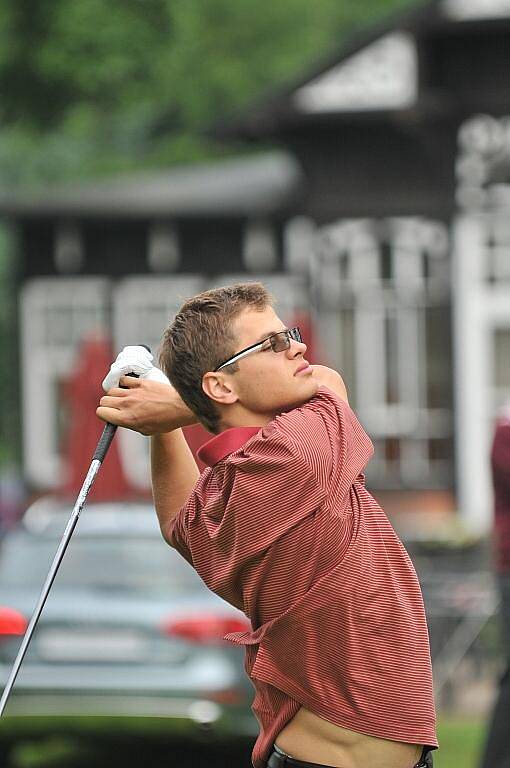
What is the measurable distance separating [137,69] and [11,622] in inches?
406

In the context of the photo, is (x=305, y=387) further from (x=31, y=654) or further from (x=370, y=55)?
(x=370, y=55)

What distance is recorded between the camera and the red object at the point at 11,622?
922cm

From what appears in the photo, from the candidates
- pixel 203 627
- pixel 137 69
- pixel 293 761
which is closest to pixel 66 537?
pixel 293 761

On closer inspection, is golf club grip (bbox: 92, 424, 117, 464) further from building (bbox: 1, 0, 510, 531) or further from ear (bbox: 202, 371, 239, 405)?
building (bbox: 1, 0, 510, 531)

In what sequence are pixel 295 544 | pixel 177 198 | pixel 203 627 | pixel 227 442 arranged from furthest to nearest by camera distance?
pixel 177 198, pixel 203 627, pixel 227 442, pixel 295 544

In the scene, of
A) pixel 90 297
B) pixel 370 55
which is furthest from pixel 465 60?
pixel 90 297

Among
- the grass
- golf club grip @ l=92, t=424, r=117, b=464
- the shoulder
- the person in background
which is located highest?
Result: the shoulder

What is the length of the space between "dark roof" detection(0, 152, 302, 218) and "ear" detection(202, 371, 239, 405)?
2128cm

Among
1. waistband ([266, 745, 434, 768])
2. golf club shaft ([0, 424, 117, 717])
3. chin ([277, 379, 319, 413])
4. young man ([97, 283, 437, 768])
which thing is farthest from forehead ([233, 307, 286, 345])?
waistband ([266, 745, 434, 768])

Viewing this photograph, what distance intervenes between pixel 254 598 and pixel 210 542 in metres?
0.14

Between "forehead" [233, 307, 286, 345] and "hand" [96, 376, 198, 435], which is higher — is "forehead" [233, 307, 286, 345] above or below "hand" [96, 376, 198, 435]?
above

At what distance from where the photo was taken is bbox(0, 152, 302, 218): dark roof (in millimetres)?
25578

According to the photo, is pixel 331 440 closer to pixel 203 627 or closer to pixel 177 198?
pixel 203 627

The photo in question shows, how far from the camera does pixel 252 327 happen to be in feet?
11.7
